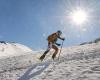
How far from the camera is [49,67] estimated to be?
52.9ft

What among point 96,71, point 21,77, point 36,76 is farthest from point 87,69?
point 21,77

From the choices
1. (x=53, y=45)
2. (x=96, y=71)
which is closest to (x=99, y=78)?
(x=96, y=71)

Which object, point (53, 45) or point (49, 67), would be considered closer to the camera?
point (49, 67)

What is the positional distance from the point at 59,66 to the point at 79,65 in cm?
139

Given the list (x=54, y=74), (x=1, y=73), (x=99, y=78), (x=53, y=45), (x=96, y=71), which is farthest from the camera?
(x=53, y=45)

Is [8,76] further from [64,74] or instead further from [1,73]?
[64,74]

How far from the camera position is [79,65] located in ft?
50.9

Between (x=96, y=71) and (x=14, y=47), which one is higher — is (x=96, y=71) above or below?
below

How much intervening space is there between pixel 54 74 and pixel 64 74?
2.08ft

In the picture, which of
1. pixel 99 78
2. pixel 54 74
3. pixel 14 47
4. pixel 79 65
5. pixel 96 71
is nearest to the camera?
pixel 99 78

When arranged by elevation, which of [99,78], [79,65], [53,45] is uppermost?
[53,45]

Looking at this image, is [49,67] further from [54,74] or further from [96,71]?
[96,71]

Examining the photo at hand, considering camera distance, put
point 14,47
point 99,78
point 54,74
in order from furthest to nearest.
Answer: point 14,47
point 54,74
point 99,78

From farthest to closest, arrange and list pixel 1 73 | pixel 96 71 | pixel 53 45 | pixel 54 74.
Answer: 1. pixel 53 45
2. pixel 1 73
3. pixel 54 74
4. pixel 96 71
